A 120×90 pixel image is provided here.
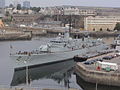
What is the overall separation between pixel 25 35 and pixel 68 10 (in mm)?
48034

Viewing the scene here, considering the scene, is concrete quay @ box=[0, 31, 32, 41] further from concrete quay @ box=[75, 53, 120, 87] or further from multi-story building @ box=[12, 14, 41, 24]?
multi-story building @ box=[12, 14, 41, 24]

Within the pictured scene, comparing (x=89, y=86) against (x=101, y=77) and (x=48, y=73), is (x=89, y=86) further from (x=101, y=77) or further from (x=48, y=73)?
(x=48, y=73)

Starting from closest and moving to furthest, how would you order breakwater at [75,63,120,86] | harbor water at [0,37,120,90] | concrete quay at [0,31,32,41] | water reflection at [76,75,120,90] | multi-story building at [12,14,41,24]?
1. water reflection at [76,75,120,90]
2. breakwater at [75,63,120,86]
3. harbor water at [0,37,120,90]
4. concrete quay at [0,31,32,41]
5. multi-story building at [12,14,41,24]

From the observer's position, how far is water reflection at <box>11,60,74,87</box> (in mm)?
23336

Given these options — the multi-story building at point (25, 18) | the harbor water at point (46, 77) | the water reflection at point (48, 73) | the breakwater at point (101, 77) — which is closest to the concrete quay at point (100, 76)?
the breakwater at point (101, 77)

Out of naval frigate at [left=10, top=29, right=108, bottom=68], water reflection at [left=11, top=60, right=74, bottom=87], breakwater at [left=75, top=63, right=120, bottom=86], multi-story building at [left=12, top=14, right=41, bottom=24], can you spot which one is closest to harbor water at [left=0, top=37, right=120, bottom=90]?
water reflection at [left=11, top=60, right=74, bottom=87]

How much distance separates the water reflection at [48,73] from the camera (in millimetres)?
23336

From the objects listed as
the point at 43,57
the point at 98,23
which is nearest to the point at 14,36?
the point at 98,23

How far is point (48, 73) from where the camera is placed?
25562mm

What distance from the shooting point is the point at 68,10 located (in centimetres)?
10469

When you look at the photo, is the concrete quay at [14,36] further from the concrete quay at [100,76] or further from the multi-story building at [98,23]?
the concrete quay at [100,76]

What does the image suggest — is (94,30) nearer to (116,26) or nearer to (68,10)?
(116,26)

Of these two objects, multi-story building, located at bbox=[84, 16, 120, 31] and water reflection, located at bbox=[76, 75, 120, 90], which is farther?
multi-story building, located at bbox=[84, 16, 120, 31]

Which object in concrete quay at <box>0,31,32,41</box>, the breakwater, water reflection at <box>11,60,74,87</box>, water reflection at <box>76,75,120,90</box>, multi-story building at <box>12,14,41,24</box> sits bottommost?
multi-story building at <box>12,14,41,24</box>
